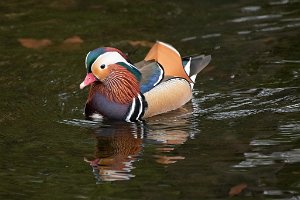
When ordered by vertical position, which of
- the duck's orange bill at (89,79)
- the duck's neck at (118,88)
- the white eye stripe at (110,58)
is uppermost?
the white eye stripe at (110,58)

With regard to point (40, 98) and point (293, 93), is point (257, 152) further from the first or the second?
point (40, 98)

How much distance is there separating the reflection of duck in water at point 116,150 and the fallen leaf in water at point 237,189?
87 cm

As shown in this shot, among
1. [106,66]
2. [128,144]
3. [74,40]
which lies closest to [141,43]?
[74,40]

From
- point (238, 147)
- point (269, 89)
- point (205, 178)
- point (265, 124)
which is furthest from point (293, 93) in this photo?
point (205, 178)

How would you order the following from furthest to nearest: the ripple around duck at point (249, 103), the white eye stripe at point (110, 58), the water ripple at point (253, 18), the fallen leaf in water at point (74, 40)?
the water ripple at point (253, 18)
the fallen leaf in water at point (74, 40)
the white eye stripe at point (110, 58)
the ripple around duck at point (249, 103)

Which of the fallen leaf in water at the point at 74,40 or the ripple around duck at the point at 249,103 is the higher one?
the fallen leaf in water at the point at 74,40

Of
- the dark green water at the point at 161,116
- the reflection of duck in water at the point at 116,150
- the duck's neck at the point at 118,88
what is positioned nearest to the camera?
the dark green water at the point at 161,116

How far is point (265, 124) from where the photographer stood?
8.38 meters

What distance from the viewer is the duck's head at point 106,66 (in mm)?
8898

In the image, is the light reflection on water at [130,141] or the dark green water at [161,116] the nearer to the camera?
the dark green water at [161,116]

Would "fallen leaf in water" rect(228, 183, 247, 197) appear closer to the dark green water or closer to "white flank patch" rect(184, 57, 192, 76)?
the dark green water

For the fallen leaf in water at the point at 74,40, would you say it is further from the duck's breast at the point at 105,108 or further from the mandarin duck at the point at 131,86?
the duck's breast at the point at 105,108

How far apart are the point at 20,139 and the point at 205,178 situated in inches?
82.8

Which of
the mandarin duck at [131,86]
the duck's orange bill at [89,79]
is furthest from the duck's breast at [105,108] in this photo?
the duck's orange bill at [89,79]
